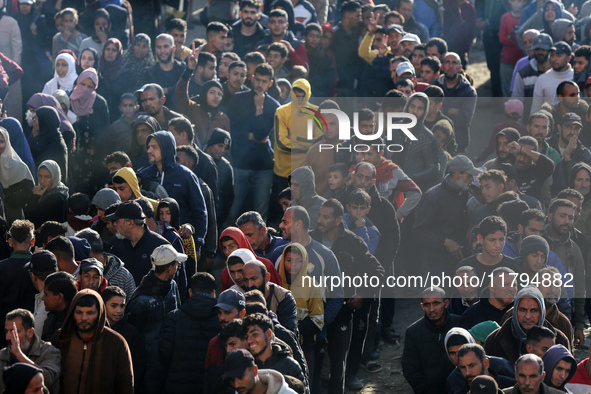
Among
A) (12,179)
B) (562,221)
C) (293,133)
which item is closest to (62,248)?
(12,179)

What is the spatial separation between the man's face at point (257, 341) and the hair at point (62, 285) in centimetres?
135

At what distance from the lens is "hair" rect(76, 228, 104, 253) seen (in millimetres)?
7629

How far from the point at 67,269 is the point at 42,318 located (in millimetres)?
510

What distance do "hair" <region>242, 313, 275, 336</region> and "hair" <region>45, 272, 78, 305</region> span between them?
1287mm

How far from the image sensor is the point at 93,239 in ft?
25.3

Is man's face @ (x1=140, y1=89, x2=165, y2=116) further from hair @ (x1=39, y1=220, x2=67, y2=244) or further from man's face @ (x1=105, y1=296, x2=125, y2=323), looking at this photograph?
man's face @ (x1=105, y1=296, x2=125, y2=323)

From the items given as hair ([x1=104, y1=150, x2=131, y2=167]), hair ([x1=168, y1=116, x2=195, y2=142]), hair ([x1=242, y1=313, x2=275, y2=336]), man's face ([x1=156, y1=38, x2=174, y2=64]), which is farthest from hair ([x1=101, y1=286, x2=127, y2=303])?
man's face ([x1=156, y1=38, x2=174, y2=64])

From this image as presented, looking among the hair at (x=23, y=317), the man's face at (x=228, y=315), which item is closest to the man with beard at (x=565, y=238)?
the man's face at (x=228, y=315)

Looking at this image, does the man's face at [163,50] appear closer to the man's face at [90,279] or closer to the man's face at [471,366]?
the man's face at [90,279]

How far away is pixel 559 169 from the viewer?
35.1 feet

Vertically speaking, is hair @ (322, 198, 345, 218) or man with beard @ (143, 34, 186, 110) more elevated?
man with beard @ (143, 34, 186, 110)

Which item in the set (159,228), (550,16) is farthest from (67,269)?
(550,16)

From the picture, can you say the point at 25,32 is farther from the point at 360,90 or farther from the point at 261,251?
the point at 261,251

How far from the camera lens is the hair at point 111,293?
691 centimetres
